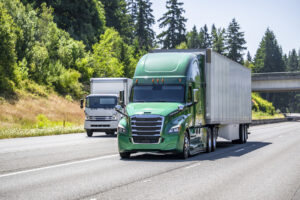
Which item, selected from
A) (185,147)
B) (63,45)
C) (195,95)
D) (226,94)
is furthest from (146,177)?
(63,45)

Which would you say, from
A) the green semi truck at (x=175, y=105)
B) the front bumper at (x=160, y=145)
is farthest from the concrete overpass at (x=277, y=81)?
the front bumper at (x=160, y=145)

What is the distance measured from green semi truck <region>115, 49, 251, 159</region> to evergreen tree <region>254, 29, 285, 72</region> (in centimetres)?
15420

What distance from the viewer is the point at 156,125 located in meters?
14.8

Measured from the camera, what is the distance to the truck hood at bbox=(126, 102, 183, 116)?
14.9m

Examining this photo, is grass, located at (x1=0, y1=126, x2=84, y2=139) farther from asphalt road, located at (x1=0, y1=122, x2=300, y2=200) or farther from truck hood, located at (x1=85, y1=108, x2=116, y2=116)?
asphalt road, located at (x1=0, y1=122, x2=300, y2=200)

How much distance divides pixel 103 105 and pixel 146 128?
48.9ft

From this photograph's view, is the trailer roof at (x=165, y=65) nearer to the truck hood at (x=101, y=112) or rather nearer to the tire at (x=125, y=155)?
the tire at (x=125, y=155)

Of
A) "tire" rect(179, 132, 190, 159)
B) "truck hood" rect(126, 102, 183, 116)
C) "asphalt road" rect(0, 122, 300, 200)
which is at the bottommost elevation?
"asphalt road" rect(0, 122, 300, 200)

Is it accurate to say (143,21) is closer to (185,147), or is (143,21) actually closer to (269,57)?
(269,57)

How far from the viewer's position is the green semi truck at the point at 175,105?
14.8m

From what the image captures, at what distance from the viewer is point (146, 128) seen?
14.8 metres

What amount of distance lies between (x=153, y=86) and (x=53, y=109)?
3591 cm

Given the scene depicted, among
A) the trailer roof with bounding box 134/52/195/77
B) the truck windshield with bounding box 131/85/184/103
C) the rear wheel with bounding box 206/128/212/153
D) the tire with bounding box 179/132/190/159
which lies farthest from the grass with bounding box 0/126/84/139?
the tire with bounding box 179/132/190/159

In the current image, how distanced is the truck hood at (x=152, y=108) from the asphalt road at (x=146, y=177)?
147 cm
